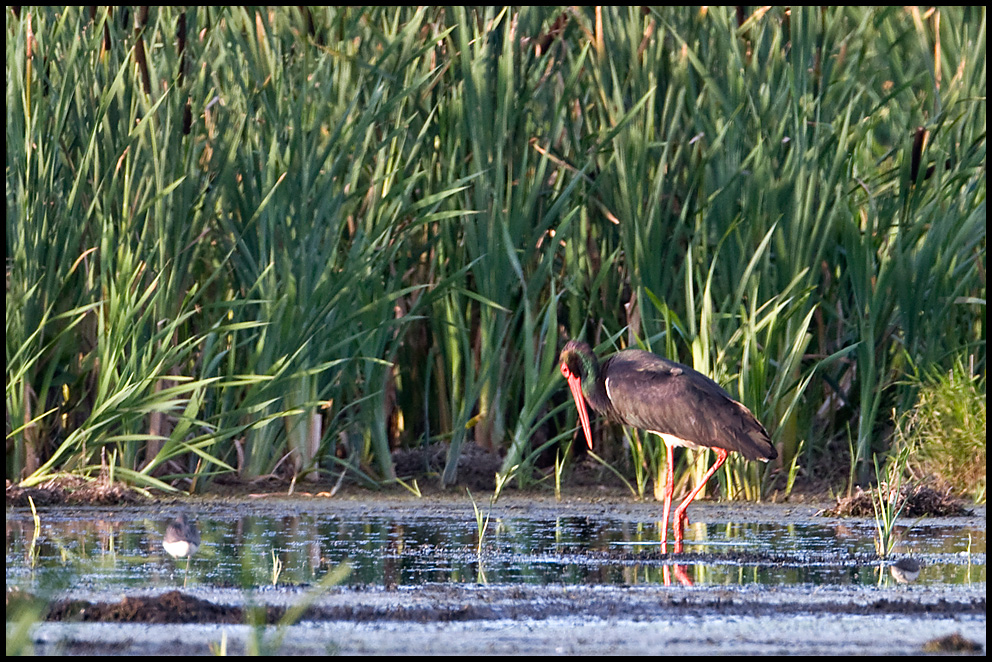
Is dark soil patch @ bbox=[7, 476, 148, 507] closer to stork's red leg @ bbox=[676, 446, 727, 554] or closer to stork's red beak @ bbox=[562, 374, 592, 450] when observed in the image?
stork's red beak @ bbox=[562, 374, 592, 450]

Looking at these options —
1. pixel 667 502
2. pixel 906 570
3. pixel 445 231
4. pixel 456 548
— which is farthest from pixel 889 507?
pixel 445 231

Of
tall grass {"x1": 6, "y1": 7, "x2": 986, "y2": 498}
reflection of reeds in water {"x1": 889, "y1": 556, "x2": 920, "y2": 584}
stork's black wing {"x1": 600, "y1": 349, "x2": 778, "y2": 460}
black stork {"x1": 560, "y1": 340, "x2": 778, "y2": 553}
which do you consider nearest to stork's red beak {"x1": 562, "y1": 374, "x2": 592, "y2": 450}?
black stork {"x1": 560, "y1": 340, "x2": 778, "y2": 553}

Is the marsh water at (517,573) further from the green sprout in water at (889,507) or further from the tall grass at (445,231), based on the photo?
the tall grass at (445,231)

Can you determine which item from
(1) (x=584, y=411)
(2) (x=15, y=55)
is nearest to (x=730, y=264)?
(1) (x=584, y=411)

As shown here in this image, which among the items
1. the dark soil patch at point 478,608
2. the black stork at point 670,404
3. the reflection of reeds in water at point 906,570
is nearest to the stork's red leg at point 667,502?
the black stork at point 670,404

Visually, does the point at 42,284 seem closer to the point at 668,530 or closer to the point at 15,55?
the point at 15,55

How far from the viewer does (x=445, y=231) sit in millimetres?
8438

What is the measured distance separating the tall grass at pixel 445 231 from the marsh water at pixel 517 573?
0.56m

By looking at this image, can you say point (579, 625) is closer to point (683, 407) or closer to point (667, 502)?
point (667, 502)

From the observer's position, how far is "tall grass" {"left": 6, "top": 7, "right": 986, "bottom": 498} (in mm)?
7836

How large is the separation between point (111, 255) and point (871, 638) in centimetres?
459

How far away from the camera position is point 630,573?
5.82 m

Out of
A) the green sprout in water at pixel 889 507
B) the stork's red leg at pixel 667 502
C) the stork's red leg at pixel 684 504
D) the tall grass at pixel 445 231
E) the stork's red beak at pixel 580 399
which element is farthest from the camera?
the stork's red beak at pixel 580 399

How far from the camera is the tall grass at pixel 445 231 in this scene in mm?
7836
